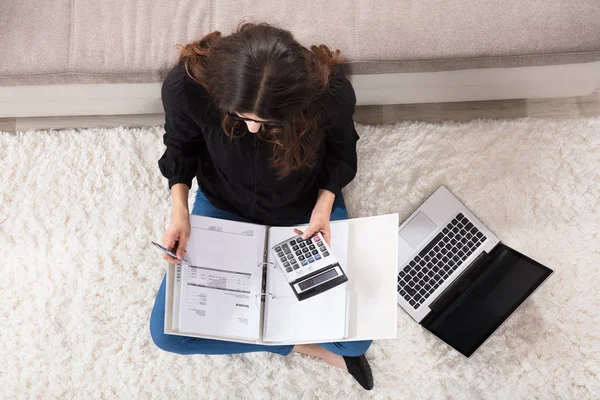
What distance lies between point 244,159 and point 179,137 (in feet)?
0.58

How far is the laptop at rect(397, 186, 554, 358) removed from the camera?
5.08 feet

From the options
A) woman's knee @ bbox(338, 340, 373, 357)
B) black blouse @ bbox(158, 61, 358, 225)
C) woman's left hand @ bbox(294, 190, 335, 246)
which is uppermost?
black blouse @ bbox(158, 61, 358, 225)

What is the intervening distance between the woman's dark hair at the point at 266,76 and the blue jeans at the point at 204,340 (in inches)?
15.6

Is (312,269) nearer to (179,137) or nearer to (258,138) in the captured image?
(258,138)

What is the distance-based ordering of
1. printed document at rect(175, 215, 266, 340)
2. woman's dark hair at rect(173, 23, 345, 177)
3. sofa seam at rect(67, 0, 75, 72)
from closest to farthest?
woman's dark hair at rect(173, 23, 345, 177) → printed document at rect(175, 215, 266, 340) → sofa seam at rect(67, 0, 75, 72)

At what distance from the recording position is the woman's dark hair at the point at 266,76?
90cm

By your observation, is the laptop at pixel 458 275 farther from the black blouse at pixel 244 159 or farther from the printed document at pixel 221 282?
the printed document at pixel 221 282

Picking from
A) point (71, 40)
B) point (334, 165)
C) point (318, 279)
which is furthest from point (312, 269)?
point (71, 40)

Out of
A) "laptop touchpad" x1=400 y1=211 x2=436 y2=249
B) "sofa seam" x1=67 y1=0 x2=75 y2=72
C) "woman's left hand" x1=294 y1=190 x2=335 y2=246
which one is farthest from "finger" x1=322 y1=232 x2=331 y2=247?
"sofa seam" x1=67 y1=0 x2=75 y2=72

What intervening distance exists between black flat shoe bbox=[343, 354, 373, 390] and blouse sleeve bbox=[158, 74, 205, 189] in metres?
0.73

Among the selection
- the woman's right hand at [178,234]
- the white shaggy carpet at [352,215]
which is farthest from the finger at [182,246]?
the white shaggy carpet at [352,215]

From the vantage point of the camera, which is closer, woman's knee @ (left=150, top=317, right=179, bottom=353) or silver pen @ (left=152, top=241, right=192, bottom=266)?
silver pen @ (left=152, top=241, right=192, bottom=266)

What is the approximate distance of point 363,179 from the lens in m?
1.71

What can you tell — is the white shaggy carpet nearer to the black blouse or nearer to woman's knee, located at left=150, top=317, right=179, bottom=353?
woman's knee, located at left=150, top=317, right=179, bottom=353
